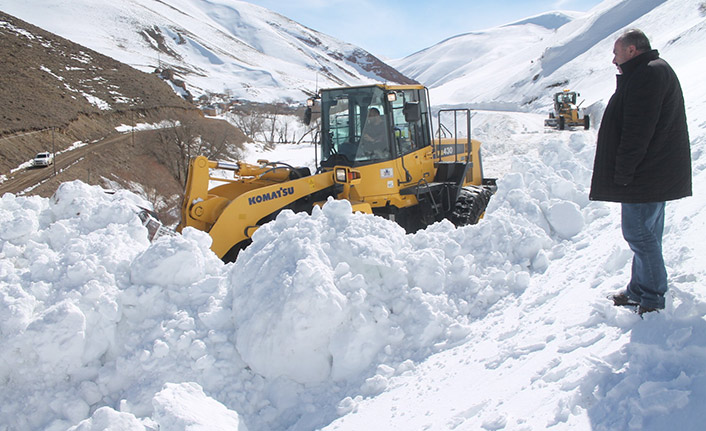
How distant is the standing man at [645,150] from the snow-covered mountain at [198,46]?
62643 mm

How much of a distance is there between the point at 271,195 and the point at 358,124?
5.68 ft

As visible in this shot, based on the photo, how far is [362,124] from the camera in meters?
7.03

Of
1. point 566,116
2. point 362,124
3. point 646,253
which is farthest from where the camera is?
point 566,116

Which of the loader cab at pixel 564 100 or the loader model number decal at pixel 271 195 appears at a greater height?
the loader cab at pixel 564 100

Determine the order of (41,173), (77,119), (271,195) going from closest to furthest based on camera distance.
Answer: (271,195), (41,173), (77,119)

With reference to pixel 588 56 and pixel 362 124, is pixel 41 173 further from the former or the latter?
pixel 588 56

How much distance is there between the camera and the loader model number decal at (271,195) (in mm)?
6227

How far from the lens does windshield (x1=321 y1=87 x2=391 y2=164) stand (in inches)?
273

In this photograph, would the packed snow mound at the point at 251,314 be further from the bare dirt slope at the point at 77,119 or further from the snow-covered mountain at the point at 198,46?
the snow-covered mountain at the point at 198,46

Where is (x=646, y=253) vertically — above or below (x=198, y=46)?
below

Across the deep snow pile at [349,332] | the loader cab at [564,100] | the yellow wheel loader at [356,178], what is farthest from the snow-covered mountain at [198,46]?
the deep snow pile at [349,332]

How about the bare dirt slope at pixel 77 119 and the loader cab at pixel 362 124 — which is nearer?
the loader cab at pixel 362 124

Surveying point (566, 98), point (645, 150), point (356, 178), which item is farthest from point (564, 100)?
point (645, 150)

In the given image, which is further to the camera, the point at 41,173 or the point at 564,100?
the point at 564,100
